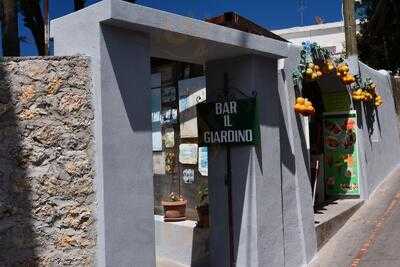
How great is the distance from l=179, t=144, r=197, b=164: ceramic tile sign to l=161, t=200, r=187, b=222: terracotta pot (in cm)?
60

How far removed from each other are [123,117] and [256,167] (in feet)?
6.95

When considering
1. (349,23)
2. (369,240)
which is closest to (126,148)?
(369,240)

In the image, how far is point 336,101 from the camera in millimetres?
10828

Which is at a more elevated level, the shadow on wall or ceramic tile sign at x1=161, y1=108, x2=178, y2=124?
ceramic tile sign at x1=161, y1=108, x2=178, y2=124

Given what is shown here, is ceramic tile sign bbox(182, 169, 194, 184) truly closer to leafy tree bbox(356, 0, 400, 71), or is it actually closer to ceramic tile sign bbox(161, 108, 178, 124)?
ceramic tile sign bbox(161, 108, 178, 124)

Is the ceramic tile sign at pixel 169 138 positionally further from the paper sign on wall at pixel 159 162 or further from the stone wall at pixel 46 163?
the stone wall at pixel 46 163

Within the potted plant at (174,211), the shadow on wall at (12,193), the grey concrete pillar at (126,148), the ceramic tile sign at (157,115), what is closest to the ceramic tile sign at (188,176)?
the potted plant at (174,211)

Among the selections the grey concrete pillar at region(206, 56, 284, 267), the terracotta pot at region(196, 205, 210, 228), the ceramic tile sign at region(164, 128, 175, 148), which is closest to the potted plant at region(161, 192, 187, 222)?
the terracotta pot at region(196, 205, 210, 228)

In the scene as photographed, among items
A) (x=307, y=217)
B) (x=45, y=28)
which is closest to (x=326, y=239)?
(x=307, y=217)

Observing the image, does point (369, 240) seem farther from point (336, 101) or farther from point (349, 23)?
point (349, 23)

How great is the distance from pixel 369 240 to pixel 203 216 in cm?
260

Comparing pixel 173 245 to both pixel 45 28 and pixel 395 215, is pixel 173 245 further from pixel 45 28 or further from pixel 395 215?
pixel 45 28

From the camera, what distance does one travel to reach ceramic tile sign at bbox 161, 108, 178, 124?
8609mm

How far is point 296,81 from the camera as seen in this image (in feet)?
26.1
